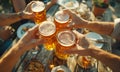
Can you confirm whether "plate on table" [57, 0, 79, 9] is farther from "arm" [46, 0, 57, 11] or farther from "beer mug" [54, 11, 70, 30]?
"beer mug" [54, 11, 70, 30]

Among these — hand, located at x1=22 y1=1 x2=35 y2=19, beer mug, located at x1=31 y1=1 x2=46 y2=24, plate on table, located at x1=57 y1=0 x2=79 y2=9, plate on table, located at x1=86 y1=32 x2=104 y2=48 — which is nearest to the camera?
beer mug, located at x1=31 y1=1 x2=46 y2=24

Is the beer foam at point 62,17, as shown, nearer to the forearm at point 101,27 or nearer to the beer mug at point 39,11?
the beer mug at point 39,11

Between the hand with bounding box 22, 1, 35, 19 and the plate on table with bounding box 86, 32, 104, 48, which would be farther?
the plate on table with bounding box 86, 32, 104, 48

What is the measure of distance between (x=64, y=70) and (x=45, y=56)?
0.46 meters

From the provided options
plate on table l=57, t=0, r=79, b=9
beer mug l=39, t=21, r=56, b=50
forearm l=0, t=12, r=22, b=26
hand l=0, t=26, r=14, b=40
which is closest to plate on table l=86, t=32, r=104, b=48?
plate on table l=57, t=0, r=79, b=9

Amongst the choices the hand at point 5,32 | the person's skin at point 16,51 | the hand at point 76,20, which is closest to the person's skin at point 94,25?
the hand at point 76,20

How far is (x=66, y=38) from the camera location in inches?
77.5

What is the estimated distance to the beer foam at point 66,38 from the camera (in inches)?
74.5

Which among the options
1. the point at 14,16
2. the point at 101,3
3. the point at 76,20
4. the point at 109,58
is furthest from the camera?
the point at 101,3

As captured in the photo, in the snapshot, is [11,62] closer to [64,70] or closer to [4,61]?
[4,61]

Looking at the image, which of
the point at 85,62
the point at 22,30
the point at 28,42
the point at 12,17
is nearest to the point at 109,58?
the point at 85,62

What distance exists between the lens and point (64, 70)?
209 centimetres

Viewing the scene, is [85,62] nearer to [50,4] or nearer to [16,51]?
[16,51]

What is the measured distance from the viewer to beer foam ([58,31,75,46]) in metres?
1.89
